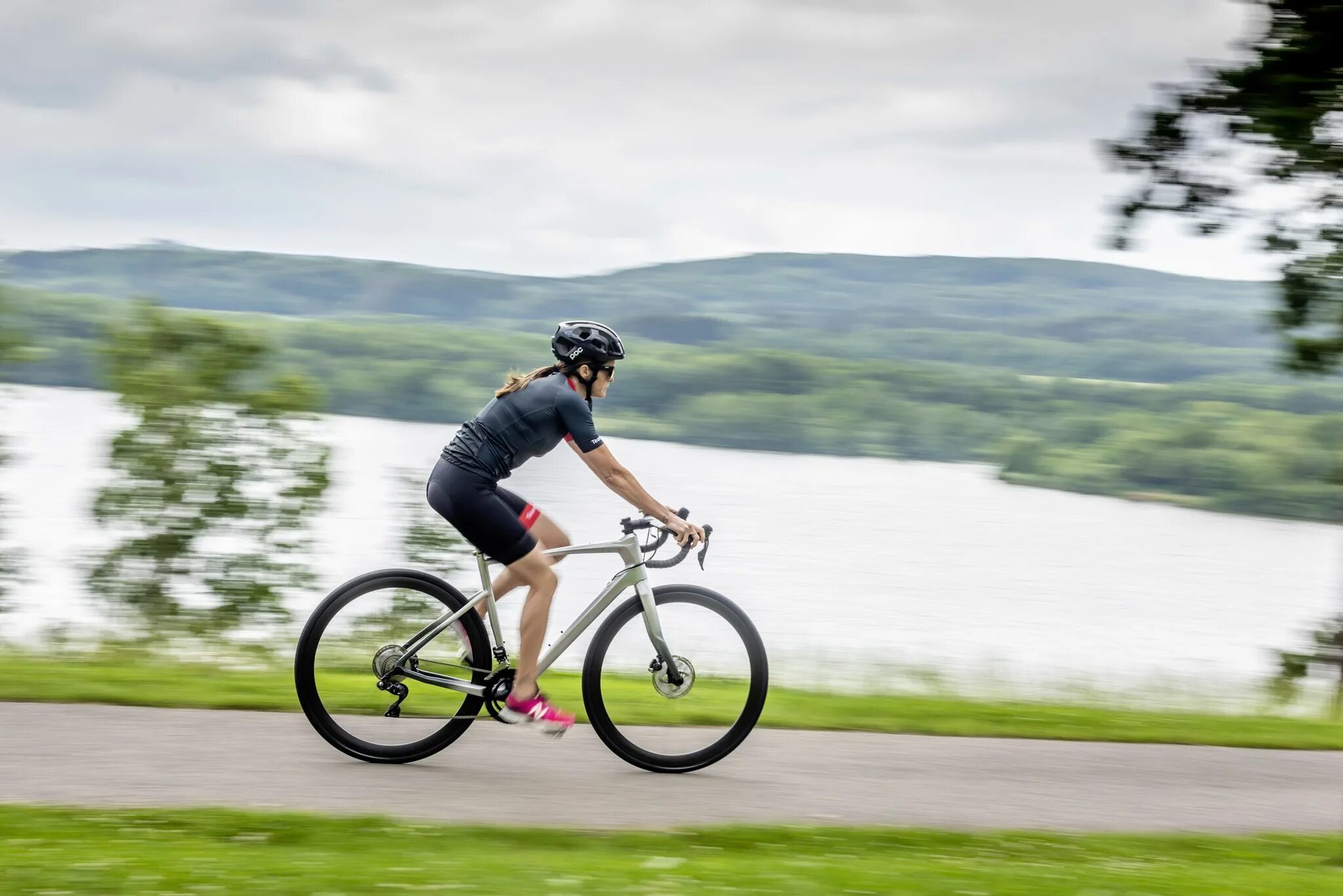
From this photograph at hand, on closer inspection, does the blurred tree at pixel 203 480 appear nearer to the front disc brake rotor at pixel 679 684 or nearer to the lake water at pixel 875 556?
the lake water at pixel 875 556

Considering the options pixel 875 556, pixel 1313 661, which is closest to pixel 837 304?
pixel 875 556

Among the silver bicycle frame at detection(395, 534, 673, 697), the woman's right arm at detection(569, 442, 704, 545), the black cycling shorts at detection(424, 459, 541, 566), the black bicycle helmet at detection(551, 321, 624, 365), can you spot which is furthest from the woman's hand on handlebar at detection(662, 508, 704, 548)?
the black bicycle helmet at detection(551, 321, 624, 365)

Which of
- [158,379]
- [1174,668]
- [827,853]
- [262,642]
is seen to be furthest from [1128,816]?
[1174,668]

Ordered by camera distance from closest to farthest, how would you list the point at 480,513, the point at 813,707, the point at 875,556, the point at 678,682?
the point at 480,513 → the point at 678,682 → the point at 813,707 → the point at 875,556

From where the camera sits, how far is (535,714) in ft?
19.1

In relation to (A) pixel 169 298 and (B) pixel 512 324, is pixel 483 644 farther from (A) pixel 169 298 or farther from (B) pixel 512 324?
(B) pixel 512 324

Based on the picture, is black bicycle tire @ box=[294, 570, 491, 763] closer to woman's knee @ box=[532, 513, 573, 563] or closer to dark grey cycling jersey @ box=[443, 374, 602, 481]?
woman's knee @ box=[532, 513, 573, 563]

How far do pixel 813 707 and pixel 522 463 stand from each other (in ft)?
9.96

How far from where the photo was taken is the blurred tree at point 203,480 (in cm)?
1132

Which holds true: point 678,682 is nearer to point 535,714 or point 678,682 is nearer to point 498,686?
point 535,714

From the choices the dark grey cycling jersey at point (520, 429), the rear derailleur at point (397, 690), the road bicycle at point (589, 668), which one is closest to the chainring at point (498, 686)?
the road bicycle at point (589, 668)

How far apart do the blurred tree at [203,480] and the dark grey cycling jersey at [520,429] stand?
20.4ft

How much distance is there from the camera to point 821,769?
6242 millimetres

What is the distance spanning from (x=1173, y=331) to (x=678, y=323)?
85.8 ft
